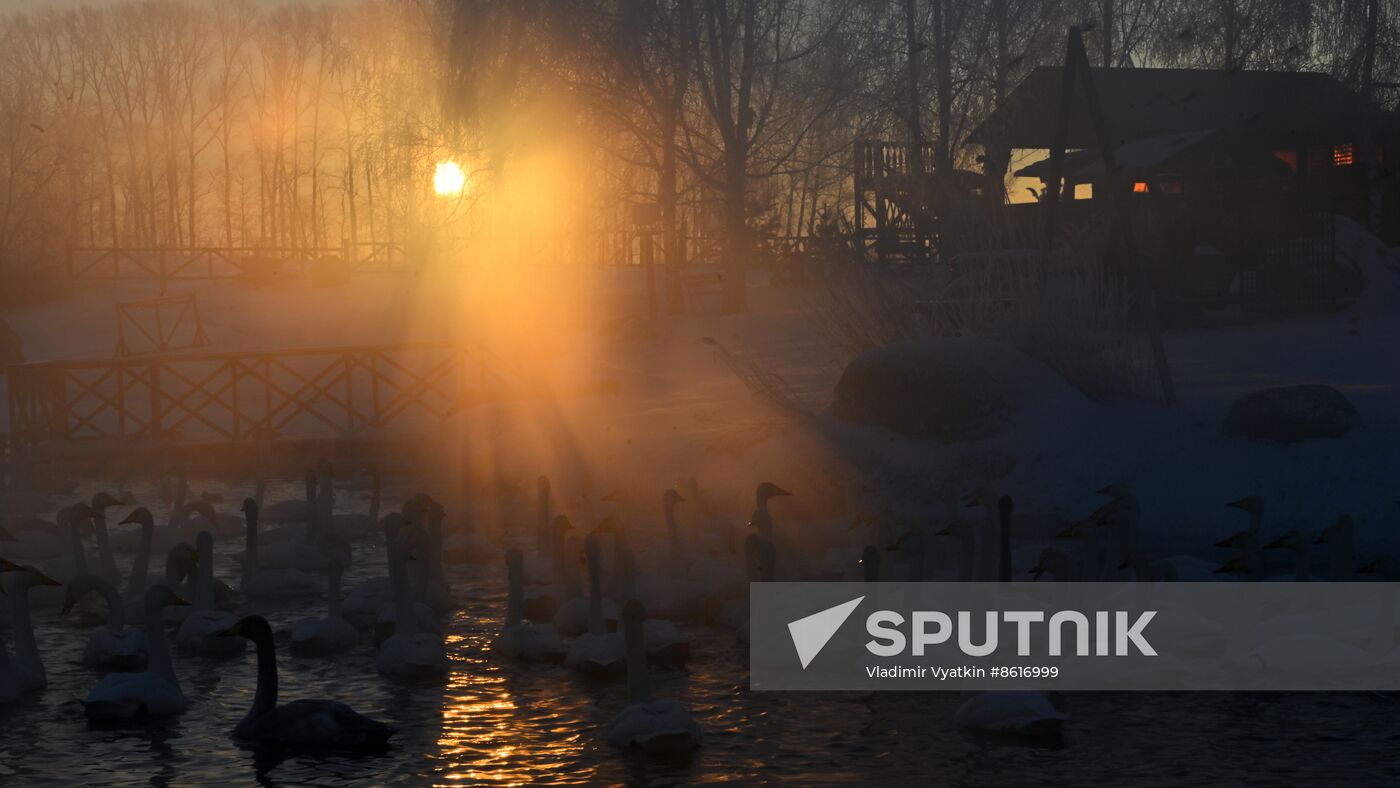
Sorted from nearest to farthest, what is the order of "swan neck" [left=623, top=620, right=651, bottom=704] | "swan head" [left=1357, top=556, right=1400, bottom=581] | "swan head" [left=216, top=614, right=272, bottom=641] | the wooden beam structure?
1. "swan neck" [left=623, top=620, right=651, bottom=704]
2. "swan head" [left=216, top=614, right=272, bottom=641]
3. "swan head" [left=1357, top=556, right=1400, bottom=581]
4. the wooden beam structure

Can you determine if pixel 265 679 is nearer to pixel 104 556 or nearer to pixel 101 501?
pixel 104 556

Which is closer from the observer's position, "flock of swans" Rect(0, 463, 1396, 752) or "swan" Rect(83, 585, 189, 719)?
"flock of swans" Rect(0, 463, 1396, 752)

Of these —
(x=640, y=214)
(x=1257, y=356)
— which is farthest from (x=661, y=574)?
(x=640, y=214)

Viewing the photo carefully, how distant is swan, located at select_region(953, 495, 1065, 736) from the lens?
838cm

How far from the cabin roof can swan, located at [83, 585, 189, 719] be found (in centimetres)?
2617

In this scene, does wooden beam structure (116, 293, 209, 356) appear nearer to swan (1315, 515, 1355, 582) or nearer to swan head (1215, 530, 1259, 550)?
swan head (1215, 530, 1259, 550)

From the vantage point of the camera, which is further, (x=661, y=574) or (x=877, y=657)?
(x=661, y=574)

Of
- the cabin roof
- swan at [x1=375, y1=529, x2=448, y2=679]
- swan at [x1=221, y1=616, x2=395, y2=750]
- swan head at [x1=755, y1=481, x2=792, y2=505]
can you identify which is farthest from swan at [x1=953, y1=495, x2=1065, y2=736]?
the cabin roof

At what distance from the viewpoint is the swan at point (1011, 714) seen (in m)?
8.38

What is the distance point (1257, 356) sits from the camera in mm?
21391

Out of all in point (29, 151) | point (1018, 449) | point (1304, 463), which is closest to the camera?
point (1304, 463)

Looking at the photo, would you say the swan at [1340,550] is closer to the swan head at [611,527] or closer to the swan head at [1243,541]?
the swan head at [1243,541]

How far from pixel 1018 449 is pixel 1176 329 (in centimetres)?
1234

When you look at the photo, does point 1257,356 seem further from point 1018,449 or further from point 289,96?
point 289,96
